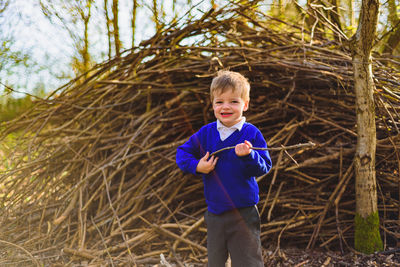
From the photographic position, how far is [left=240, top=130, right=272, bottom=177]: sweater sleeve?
1.29 meters

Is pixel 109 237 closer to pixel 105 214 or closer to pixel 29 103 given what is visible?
pixel 105 214

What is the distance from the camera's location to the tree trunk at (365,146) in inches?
80.1

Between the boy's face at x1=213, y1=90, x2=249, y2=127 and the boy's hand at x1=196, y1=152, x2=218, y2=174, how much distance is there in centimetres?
18

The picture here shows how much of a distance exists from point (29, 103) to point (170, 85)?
142cm

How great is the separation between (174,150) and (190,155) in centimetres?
100

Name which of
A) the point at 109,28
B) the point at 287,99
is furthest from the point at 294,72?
the point at 109,28

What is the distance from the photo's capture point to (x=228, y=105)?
1.39 metres

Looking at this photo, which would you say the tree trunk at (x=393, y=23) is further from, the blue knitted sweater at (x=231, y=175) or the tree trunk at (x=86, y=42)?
the tree trunk at (x=86, y=42)

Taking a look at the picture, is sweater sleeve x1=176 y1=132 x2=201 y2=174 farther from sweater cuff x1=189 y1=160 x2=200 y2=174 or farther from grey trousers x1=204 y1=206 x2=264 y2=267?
grey trousers x1=204 y1=206 x2=264 y2=267

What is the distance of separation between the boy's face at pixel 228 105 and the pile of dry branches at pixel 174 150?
892 millimetres

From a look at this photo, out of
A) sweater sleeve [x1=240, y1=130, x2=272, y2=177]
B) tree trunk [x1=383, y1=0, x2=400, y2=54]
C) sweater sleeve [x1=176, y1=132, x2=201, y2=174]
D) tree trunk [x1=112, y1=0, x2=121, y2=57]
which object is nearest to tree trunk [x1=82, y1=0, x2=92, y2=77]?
tree trunk [x1=112, y1=0, x2=121, y2=57]

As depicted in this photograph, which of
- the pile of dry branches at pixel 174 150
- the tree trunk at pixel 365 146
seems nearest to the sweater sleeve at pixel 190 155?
the pile of dry branches at pixel 174 150

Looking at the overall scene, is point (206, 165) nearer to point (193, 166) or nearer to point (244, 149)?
point (193, 166)

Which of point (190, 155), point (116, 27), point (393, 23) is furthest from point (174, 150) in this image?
point (393, 23)
